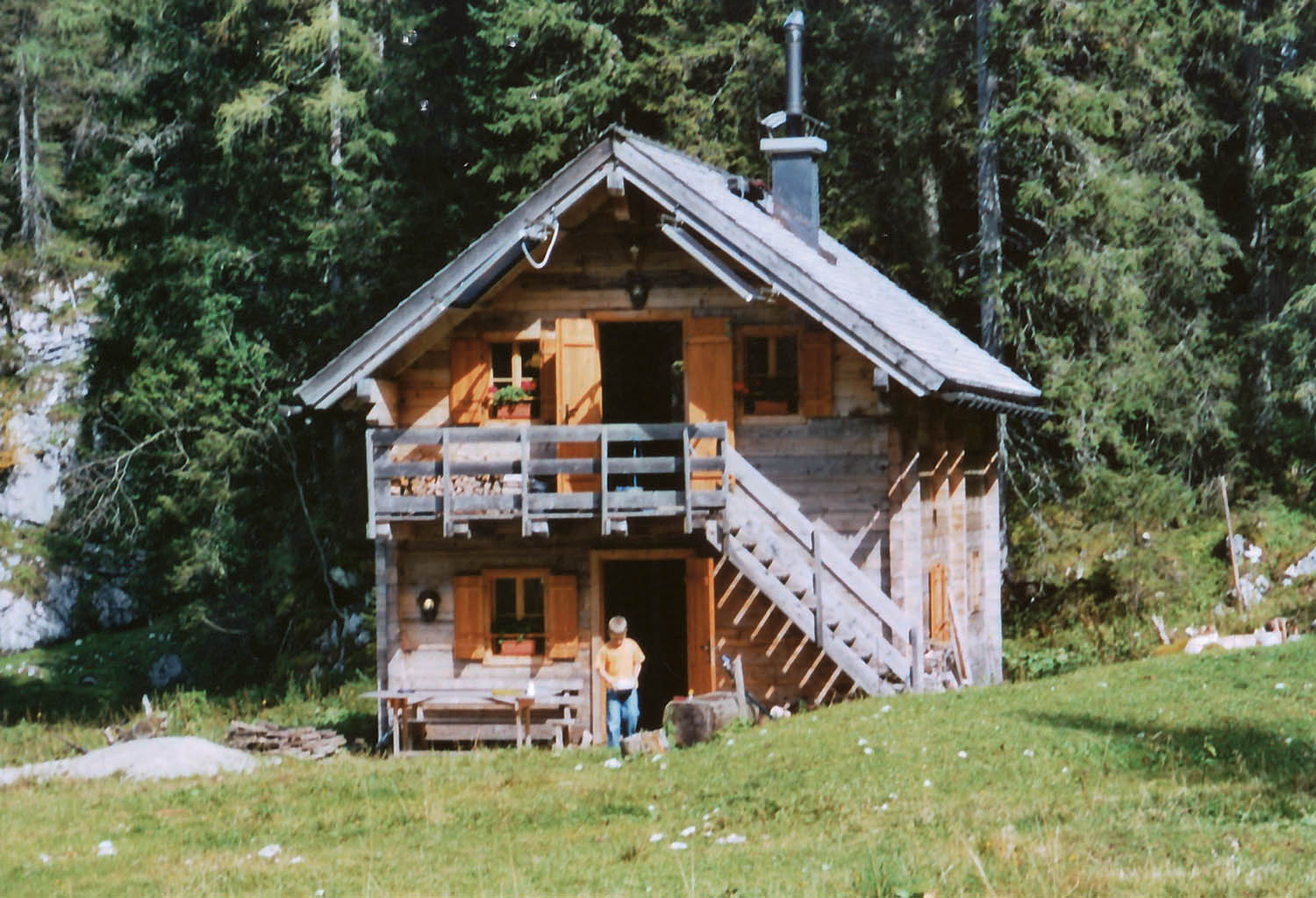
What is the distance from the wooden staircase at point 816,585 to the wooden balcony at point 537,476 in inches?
17.4

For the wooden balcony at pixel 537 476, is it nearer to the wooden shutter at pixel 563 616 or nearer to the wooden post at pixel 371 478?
the wooden post at pixel 371 478

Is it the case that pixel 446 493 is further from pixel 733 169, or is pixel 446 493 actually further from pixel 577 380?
pixel 733 169

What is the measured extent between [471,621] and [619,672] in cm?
317

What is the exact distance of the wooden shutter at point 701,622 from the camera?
21.4 metres

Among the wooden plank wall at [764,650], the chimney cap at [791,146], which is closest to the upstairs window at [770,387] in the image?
the wooden plank wall at [764,650]

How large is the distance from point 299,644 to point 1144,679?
72.6 ft

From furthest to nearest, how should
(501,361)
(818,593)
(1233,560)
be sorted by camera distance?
1. (1233,560)
2. (501,361)
3. (818,593)

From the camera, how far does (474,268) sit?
21.0 meters

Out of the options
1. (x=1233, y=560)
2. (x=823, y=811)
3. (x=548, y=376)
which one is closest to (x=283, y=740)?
(x=548, y=376)

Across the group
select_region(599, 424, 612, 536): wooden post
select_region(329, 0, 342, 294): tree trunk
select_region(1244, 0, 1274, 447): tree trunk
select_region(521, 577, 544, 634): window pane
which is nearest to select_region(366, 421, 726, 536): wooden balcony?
select_region(599, 424, 612, 536): wooden post

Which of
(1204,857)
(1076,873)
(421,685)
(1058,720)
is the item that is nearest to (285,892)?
(1076,873)

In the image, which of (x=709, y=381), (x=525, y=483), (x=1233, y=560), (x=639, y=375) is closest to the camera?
(x=525, y=483)

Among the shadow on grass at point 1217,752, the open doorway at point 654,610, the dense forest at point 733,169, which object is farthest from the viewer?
the dense forest at point 733,169

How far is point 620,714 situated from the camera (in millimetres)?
19828
